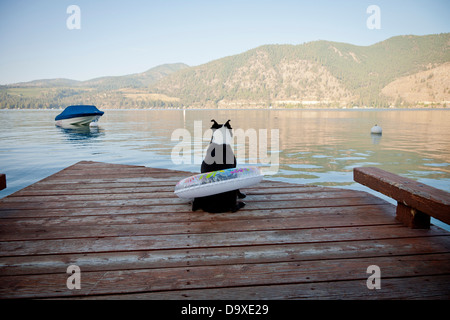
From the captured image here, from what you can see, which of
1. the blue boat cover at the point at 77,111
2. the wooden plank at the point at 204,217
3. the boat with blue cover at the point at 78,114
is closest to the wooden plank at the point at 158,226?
the wooden plank at the point at 204,217

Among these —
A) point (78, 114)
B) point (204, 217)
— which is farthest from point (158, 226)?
point (78, 114)

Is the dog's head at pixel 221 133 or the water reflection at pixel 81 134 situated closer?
the dog's head at pixel 221 133

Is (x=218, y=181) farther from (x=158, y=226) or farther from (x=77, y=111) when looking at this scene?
(x=77, y=111)

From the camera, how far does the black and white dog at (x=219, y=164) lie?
3898 millimetres

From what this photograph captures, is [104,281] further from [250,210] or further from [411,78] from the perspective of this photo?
[411,78]

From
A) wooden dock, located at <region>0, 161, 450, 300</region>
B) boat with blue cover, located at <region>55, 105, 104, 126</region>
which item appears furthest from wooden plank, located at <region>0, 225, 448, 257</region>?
boat with blue cover, located at <region>55, 105, 104, 126</region>

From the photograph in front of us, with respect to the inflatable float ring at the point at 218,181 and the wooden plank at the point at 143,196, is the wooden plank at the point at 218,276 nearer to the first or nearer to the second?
the inflatable float ring at the point at 218,181

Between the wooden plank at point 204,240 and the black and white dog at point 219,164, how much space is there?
0.72 metres

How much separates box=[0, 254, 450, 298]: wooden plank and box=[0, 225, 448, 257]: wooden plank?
1.50 ft

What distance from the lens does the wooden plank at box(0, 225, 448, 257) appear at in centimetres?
292

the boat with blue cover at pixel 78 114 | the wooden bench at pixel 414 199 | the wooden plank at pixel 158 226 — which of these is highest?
the boat with blue cover at pixel 78 114

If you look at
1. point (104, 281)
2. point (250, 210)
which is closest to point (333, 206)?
point (250, 210)

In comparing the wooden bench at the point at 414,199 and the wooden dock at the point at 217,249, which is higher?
the wooden bench at the point at 414,199
